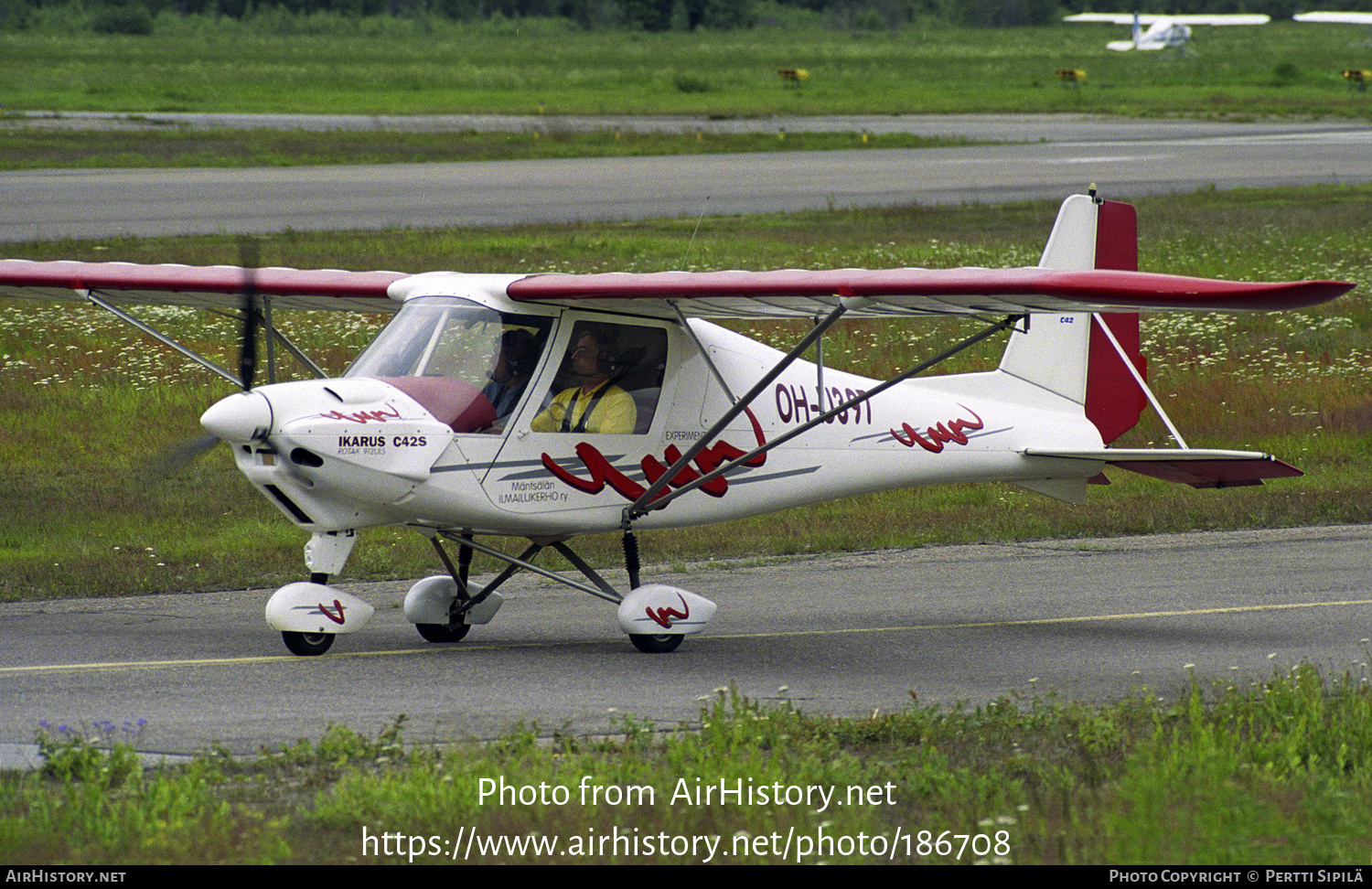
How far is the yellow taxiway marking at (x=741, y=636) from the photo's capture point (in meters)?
9.68

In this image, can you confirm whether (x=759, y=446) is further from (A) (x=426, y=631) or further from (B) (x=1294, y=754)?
(B) (x=1294, y=754)

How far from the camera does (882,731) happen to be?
788 cm

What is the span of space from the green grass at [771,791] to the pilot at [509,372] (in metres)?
2.47

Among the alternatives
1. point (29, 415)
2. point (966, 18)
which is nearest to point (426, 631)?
point (29, 415)

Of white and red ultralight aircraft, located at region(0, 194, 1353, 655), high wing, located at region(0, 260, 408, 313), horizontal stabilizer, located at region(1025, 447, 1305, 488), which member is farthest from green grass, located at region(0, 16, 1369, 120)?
horizontal stabilizer, located at region(1025, 447, 1305, 488)

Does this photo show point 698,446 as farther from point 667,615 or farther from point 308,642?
point 308,642

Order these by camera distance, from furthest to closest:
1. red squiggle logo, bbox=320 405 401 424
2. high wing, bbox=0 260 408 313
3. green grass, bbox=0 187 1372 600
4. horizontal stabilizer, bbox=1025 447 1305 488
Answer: green grass, bbox=0 187 1372 600, high wing, bbox=0 260 408 313, horizontal stabilizer, bbox=1025 447 1305 488, red squiggle logo, bbox=320 405 401 424

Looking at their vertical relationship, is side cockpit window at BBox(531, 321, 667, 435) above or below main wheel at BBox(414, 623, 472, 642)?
above

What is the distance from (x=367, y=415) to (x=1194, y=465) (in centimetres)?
569

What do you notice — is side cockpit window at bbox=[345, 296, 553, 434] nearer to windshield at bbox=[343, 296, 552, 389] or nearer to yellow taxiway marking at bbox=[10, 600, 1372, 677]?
windshield at bbox=[343, 296, 552, 389]

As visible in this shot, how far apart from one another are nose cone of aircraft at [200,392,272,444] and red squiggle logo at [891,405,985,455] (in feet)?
15.0

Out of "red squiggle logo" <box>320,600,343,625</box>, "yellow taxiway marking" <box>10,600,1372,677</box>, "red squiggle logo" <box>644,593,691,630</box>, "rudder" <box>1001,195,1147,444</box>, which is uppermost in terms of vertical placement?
"rudder" <box>1001,195,1147,444</box>

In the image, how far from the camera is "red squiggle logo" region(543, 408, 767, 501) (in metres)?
10.0

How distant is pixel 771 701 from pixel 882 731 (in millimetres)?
1024
